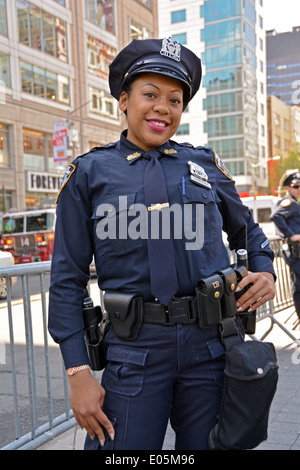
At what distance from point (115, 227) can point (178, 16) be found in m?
64.0

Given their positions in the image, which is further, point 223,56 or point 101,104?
point 223,56

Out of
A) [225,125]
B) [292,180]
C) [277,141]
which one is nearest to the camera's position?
[292,180]

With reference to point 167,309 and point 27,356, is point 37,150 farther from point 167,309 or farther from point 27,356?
point 167,309

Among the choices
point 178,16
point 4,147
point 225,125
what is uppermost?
point 178,16

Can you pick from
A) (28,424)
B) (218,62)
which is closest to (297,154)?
(218,62)

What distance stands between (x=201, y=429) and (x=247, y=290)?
54 centimetres

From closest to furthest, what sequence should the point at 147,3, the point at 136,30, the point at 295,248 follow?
the point at 295,248 < the point at 136,30 < the point at 147,3

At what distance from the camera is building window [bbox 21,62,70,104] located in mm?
28317

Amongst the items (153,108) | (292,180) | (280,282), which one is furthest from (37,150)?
(153,108)

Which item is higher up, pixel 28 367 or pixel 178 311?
pixel 178 311

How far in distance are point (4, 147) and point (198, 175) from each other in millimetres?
27489

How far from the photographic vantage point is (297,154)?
61.7m

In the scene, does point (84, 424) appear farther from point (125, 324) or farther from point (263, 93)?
point (263, 93)

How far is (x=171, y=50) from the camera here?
1.82m
